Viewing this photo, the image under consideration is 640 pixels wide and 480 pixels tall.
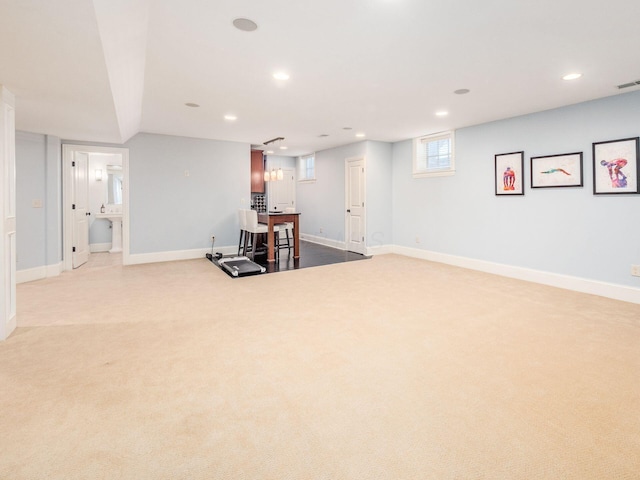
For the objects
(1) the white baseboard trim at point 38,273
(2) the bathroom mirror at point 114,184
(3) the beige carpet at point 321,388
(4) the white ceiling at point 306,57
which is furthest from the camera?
(2) the bathroom mirror at point 114,184

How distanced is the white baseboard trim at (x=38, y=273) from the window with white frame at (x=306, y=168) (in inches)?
232

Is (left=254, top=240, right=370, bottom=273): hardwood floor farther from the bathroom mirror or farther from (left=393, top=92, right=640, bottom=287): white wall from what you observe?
the bathroom mirror

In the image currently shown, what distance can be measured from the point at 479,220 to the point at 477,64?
10.2 feet

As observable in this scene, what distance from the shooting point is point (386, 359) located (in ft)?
8.34

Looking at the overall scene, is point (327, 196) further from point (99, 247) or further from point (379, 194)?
point (99, 247)

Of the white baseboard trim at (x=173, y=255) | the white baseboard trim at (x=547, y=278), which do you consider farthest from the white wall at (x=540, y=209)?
the white baseboard trim at (x=173, y=255)

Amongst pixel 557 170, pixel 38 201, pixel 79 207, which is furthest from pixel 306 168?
pixel 557 170

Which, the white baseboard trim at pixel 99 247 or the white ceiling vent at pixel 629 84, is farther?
the white baseboard trim at pixel 99 247

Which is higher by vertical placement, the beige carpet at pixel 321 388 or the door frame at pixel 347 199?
the door frame at pixel 347 199

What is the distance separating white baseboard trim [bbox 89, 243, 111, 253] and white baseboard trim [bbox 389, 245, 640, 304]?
7121 millimetres

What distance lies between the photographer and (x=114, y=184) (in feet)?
26.0

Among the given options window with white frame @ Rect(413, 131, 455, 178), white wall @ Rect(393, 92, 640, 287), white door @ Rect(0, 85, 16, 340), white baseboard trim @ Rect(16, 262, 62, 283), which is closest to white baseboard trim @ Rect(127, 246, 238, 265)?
white baseboard trim @ Rect(16, 262, 62, 283)

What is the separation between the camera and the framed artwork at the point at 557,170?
445 centimetres

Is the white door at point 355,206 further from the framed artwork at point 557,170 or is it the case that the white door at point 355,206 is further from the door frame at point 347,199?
the framed artwork at point 557,170
